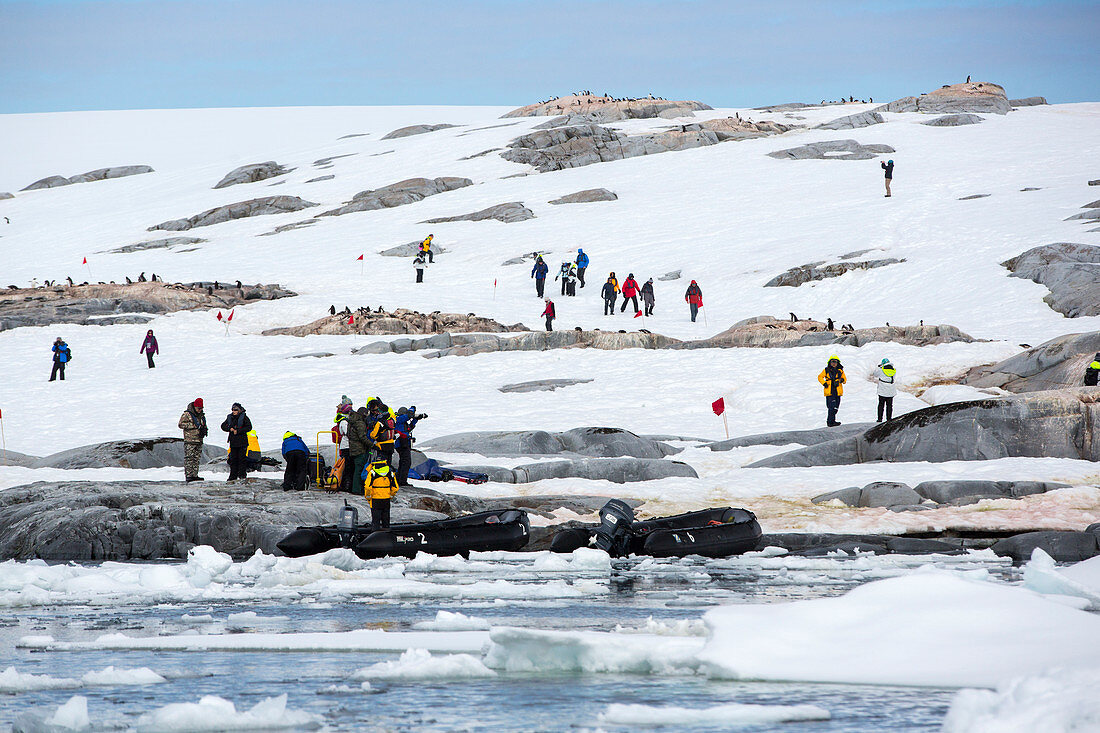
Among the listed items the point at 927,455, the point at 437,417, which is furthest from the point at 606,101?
the point at 927,455

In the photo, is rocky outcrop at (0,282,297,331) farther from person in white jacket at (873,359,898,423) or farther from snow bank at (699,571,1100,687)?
snow bank at (699,571,1100,687)

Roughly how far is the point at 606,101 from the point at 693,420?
75.6m

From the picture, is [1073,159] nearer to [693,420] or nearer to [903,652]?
[693,420]

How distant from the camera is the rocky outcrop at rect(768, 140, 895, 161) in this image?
6072cm

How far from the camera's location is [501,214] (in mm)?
56219

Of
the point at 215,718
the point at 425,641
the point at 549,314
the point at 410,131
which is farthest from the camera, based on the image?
the point at 410,131

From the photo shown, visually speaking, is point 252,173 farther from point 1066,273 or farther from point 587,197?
point 1066,273

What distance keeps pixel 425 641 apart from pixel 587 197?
51905 millimetres

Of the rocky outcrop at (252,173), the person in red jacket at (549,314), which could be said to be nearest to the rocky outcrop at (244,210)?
the rocky outcrop at (252,173)

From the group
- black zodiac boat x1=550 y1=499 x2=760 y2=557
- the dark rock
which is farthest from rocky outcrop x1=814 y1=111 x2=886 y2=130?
black zodiac boat x1=550 y1=499 x2=760 y2=557

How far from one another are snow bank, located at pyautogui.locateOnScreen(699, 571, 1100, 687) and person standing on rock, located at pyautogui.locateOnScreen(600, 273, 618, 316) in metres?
31.3

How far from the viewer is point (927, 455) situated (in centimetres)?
1895

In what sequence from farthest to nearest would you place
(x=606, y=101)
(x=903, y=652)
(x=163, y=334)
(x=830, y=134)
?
(x=606, y=101) < (x=830, y=134) < (x=163, y=334) < (x=903, y=652)

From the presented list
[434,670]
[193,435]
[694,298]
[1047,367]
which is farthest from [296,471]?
[694,298]
